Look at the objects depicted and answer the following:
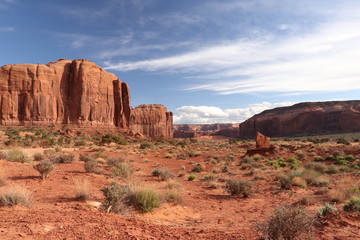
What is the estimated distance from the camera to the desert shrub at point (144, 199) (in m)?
6.09

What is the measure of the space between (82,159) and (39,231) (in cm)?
1293

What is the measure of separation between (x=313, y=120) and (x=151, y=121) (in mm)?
68225

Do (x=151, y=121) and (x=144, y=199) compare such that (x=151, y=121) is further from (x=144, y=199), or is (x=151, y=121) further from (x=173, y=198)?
(x=144, y=199)

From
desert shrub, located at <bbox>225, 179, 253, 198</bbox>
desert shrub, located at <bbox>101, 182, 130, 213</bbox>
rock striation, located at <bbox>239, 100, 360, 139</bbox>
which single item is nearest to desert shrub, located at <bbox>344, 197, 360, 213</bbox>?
desert shrub, located at <bbox>225, 179, 253, 198</bbox>

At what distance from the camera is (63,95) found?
191ft

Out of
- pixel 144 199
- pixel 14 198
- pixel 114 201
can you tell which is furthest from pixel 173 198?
pixel 14 198

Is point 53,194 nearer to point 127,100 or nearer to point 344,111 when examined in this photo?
point 127,100

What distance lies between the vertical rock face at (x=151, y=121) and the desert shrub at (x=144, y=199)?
88087mm

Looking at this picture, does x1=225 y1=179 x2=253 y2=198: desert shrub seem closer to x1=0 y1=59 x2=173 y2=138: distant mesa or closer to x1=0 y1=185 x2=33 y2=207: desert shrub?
x1=0 y1=185 x2=33 y2=207: desert shrub

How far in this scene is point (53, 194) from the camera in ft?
22.4

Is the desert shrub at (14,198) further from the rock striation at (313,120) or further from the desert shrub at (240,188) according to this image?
the rock striation at (313,120)

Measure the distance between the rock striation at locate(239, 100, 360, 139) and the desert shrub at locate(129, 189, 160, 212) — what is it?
94778mm

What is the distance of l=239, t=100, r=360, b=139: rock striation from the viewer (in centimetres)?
8369

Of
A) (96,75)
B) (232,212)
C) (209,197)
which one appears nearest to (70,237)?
(232,212)
